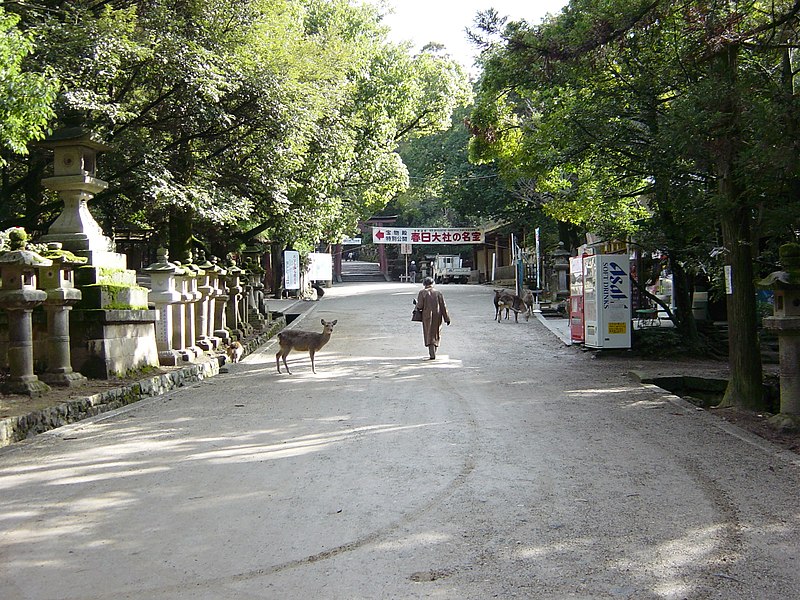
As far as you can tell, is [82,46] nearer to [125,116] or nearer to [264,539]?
[125,116]

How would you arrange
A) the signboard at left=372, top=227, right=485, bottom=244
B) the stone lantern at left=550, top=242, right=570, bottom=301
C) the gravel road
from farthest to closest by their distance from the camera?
1. the signboard at left=372, top=227, right=485, bottom=244
2. the stone lantern at left=550, top=242, right=570, bottom=301
3. the gravel road

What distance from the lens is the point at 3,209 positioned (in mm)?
14711

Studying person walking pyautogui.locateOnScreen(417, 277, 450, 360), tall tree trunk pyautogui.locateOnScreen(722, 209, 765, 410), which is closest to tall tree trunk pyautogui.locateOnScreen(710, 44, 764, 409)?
tall tree trunk pyautogui.locateOnScreen(722, 209, 765, 410)

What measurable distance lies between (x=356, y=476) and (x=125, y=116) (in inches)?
327

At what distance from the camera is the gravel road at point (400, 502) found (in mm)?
4062

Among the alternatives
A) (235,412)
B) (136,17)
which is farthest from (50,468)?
(136,17)

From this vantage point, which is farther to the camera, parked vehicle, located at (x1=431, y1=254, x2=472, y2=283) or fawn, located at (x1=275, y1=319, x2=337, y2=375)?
parked vehicle, located at (x1=431, y1=254, x2=472, y2=283)

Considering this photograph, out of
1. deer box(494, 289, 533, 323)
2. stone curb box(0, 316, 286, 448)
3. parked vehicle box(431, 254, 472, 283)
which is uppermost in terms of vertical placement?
parked vehicle box(431, 254, 472, 283)

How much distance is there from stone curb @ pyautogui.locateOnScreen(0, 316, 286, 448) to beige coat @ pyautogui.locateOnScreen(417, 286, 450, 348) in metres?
4.17

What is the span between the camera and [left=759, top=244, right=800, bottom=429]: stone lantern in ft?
28.2

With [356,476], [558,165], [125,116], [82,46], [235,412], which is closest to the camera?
[356,476]

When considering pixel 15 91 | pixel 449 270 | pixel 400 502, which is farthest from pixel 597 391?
pixel 449 270

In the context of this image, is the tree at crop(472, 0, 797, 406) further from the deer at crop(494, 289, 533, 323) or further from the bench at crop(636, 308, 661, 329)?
the deer at crop(494, 289, 533, 323)

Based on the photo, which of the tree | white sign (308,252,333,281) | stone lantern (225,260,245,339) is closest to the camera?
the tree
